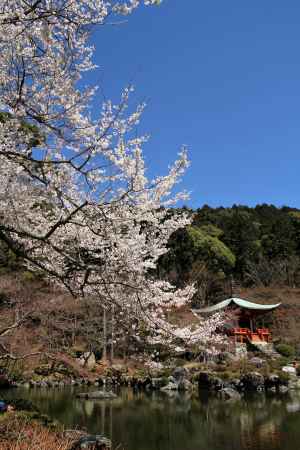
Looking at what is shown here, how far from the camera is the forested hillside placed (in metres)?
26.0

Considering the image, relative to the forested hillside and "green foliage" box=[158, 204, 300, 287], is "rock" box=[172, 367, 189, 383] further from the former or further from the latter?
"green foliage" box=[158, 204, 300, 287]

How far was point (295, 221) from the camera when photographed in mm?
32688

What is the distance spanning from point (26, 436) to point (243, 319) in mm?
19878

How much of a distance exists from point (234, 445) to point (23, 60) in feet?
25.2

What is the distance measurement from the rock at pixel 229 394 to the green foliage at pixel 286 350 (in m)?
6.54

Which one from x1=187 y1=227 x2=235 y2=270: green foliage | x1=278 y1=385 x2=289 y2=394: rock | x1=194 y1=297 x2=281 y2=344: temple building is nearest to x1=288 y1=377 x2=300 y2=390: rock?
x1=278 y1=385 x2=289 y2=394: rock

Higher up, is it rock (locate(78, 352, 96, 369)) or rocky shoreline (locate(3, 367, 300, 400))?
rock (locate(78, 352, 96, 369))

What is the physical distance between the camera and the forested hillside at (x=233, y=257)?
26000 millimetres

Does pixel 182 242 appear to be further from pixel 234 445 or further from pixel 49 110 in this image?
pixel 49 110

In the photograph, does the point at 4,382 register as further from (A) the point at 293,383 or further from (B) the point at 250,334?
(B) the point at 250,334

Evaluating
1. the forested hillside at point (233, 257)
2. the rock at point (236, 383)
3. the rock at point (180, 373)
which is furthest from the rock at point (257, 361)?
the forested hillside at point (233, 257)

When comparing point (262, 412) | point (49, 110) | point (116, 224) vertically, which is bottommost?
point (262, 412)

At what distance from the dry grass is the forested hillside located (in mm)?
18537

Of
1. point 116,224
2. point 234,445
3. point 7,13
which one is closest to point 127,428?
point 234,445
